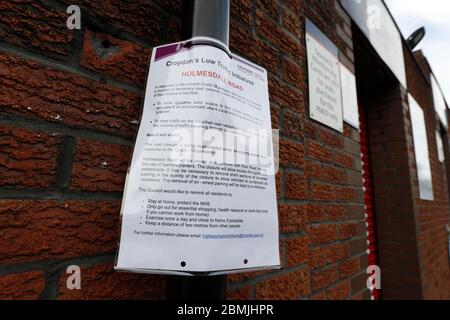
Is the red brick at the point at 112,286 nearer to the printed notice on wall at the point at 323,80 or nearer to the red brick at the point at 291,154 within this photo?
the red brick at the point at 291,154

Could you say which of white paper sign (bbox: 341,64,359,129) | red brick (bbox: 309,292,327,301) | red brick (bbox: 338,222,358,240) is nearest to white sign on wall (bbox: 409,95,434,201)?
white paper sign (bbox: 341,64,359,129)

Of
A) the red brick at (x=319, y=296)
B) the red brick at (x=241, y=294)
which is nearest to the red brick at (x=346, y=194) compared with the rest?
the red brick at (x=319, y=296)

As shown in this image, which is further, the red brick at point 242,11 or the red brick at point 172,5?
the red brick at point 242,11

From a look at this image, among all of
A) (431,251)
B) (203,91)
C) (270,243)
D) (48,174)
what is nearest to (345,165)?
(270,243)

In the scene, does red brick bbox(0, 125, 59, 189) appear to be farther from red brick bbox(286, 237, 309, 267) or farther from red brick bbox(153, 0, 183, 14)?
red brick bbox(286, 237, 309, 267)

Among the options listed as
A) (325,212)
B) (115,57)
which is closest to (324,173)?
(325,212)

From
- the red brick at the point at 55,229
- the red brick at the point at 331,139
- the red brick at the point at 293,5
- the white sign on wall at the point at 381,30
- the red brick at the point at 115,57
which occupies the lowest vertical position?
the red brick at the point at 55,229

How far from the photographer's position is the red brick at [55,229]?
0.49m

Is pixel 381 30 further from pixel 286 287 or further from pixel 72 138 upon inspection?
pixel 72 138

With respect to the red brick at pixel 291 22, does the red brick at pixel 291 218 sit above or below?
below

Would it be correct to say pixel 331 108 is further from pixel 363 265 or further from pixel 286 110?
pixel 363 265

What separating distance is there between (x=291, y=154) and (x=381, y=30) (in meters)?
2.45

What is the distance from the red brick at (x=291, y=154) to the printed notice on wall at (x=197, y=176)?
0.30 meters
